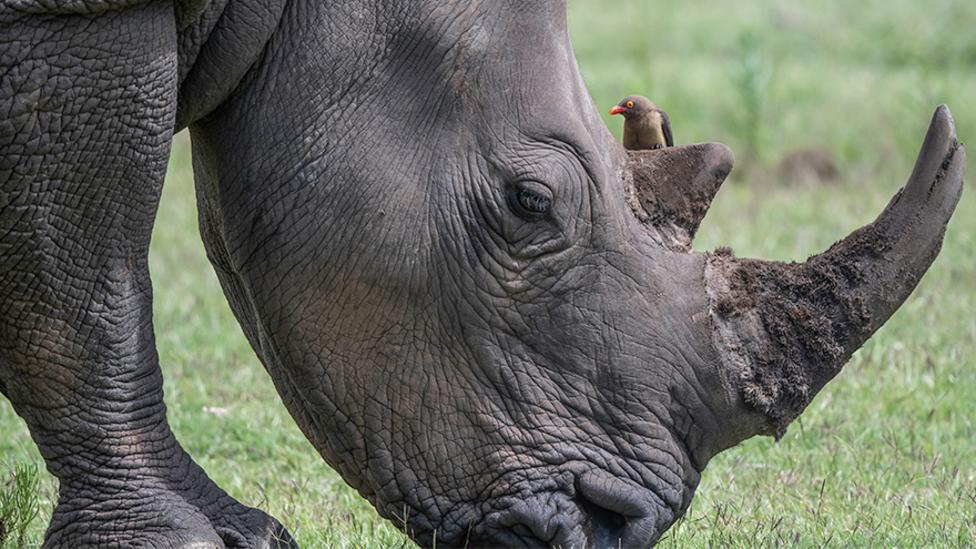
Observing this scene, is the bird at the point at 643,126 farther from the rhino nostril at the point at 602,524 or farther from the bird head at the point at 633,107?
the rhino nostril at the point at 602,524

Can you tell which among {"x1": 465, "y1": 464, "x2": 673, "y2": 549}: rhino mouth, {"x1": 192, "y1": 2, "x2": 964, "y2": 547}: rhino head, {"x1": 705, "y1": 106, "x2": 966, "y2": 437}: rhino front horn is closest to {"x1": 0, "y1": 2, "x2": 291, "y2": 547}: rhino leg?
{"x1": 192, "y1": 2, "x2": 964, "y2": 547}: rhino head

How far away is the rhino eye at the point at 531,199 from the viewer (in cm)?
473

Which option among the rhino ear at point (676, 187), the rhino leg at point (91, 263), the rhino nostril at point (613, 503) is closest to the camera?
the rhino leg at point (91, 263)

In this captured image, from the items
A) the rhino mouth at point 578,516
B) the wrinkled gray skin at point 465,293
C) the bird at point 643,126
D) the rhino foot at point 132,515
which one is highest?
the bird at point 643,126

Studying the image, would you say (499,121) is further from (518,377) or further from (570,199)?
(518,377)

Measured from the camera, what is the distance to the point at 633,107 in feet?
18.5

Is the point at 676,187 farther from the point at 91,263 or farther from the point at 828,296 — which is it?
the point at 91,263

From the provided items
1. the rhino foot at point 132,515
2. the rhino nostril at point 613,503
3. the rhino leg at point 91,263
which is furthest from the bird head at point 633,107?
the rhino foot at point 132,515

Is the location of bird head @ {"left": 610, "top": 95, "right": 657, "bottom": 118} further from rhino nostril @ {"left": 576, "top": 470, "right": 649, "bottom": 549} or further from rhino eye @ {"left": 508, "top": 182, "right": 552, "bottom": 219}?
rhino nostril @ {"left": 576, "top": 470, "right": 649, "bottom": 549}

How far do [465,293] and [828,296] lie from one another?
3.22 ft

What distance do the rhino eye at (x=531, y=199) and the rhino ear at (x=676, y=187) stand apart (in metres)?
0.26

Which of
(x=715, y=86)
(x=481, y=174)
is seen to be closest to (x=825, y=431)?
(x=481, y=174)

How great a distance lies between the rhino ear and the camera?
16.0 feet

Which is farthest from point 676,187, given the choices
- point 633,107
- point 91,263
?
point 91,263
